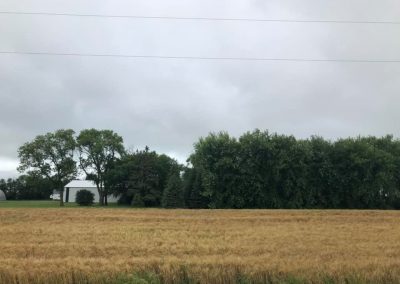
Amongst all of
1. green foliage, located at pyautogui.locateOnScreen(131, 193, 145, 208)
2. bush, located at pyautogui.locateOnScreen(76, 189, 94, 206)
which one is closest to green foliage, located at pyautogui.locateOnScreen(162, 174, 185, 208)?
green foliage, located at pyautogui.locateOnScreen(131, 193, 145, 208)

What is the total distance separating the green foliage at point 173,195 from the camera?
75.2 metres

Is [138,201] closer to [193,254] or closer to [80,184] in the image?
[80,184]

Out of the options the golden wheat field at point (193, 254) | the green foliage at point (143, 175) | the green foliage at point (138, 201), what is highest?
the green foliage at point (143, 175)

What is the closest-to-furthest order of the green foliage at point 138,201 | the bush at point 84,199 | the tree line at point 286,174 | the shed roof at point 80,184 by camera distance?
1. the tree line at point 286,174
2. the green foliage at point 138,201
3. the bush at point 84,199
4. the shed roof at point 80,184

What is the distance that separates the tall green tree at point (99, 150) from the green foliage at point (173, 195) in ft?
117

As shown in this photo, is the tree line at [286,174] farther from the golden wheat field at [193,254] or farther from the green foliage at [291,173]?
the golden wheat field at [193,254]

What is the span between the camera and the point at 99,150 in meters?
109

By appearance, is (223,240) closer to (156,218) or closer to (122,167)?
(156,218)

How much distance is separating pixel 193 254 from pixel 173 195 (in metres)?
56.9

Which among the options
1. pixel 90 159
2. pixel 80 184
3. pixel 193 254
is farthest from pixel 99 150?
pixel 193 254

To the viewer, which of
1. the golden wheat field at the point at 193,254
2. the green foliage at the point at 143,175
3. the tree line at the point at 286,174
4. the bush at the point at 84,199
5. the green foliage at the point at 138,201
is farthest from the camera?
the bush at the point at 84,199

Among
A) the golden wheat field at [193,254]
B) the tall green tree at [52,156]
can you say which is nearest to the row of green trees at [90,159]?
the tall green tree at [52,156]

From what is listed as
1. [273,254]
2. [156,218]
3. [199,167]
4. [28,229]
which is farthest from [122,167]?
[273,254]

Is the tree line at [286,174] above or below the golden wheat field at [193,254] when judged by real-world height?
above
